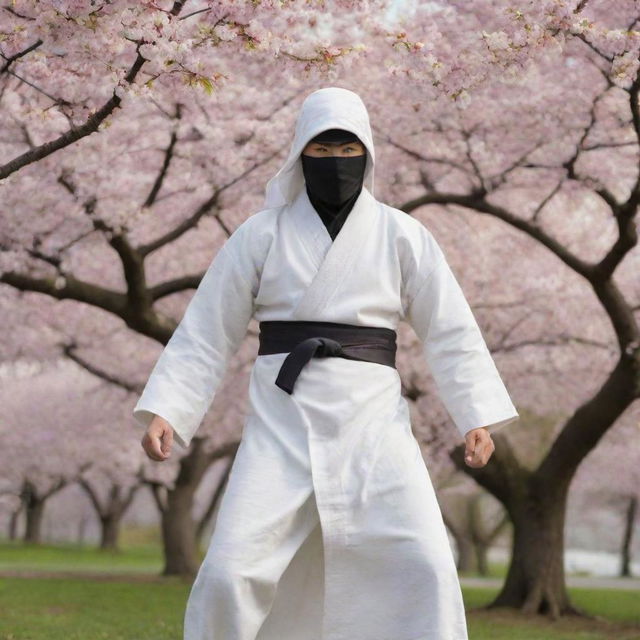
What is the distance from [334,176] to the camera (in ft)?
12.9

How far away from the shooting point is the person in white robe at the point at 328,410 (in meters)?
3.44

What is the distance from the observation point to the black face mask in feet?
12.9

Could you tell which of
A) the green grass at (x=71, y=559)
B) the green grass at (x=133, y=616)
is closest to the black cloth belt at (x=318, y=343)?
the green grass at (x=133, y=616)

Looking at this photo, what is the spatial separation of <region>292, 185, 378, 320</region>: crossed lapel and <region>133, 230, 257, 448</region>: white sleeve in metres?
0.23

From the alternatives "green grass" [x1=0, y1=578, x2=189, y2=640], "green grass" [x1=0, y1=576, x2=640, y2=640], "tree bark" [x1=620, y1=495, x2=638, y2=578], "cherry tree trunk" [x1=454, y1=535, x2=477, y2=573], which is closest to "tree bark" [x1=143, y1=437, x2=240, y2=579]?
"green grass" [x1=0, y1=578, x2=189, y2=640]

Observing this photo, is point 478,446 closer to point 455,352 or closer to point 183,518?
point 455,352

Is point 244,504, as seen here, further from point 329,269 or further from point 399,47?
point 399,47

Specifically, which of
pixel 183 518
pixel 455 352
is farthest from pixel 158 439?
pixel 183 518

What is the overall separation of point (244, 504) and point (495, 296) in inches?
485

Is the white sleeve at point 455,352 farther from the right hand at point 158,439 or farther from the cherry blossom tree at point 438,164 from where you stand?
the cherry blossom tree at point 438,164

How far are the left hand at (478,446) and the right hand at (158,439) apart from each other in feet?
3.11

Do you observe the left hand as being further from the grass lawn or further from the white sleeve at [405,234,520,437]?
the grass lawn

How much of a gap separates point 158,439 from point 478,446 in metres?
1.01

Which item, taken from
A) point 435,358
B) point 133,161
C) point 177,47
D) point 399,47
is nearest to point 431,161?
point 133,161
